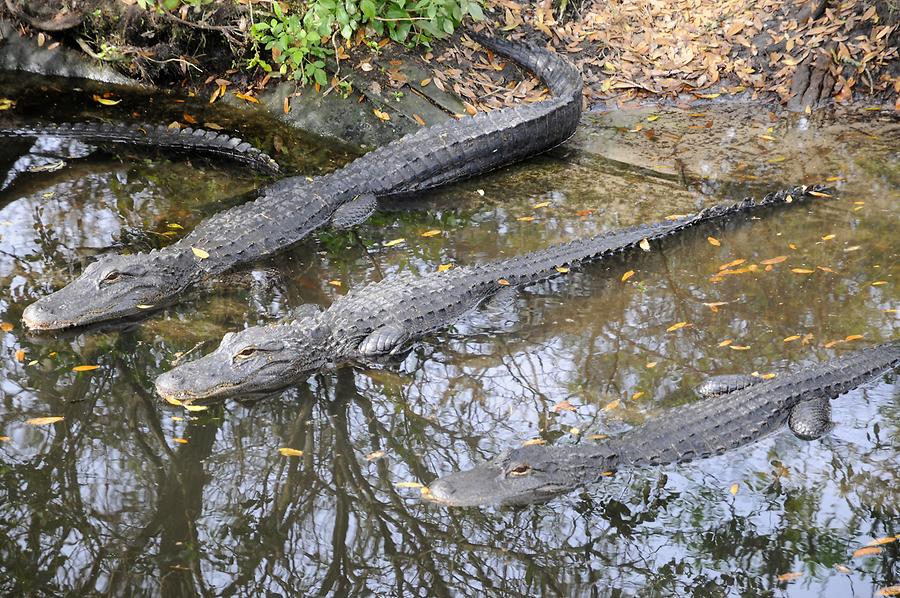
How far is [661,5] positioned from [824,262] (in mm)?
5117

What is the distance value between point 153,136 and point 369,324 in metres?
3.94

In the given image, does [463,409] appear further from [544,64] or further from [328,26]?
[544,64]

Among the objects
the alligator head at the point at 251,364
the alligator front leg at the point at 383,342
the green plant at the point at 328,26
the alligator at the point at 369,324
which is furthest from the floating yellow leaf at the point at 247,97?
the alligator front leg at the point at 383,342

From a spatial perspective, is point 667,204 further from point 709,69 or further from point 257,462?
point 257,462

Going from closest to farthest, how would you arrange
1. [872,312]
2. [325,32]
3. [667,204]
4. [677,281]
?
[872,312] → [677,281] → [667,204] → [325,32]

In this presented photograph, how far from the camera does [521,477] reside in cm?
413

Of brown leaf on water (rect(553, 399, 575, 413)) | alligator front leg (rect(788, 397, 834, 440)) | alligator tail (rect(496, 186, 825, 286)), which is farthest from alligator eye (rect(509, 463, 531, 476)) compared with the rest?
alligator tail (rect(496, 186, 825, 286))

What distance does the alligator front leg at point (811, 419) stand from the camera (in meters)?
4.56

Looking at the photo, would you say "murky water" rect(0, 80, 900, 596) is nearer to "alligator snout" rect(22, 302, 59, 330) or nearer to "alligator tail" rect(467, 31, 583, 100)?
"alligator snout" rect(22, 302, 59, 330)

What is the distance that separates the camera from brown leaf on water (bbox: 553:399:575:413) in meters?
4.80

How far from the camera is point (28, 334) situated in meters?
5.28

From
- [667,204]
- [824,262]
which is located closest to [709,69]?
[667,204]

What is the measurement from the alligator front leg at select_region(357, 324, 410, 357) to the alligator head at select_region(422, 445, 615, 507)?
135 cm

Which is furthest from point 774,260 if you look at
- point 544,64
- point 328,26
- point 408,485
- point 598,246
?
point 328,26
